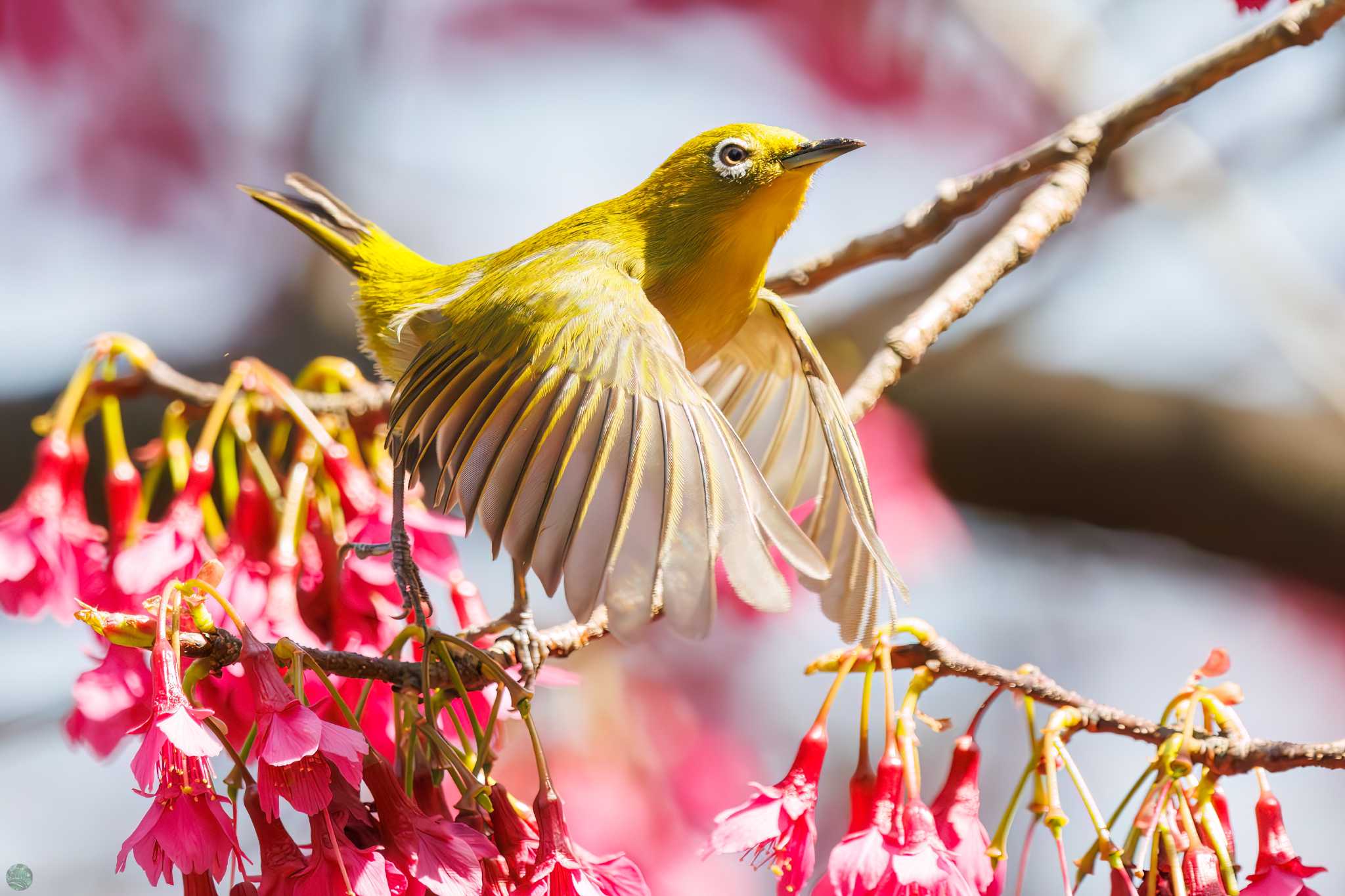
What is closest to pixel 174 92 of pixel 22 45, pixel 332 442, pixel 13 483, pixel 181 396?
pixel 22 45

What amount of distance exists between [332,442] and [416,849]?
81 centimetres

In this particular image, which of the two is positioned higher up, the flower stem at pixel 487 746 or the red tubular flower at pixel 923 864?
the red tubular flower at pixel 923 864

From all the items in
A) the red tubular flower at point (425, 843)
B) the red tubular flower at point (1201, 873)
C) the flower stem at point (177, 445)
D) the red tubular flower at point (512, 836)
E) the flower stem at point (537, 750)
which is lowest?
the red tubular flower at point (425, 843)

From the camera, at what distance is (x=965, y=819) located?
1.37m

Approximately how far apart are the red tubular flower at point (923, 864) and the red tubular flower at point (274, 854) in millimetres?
563

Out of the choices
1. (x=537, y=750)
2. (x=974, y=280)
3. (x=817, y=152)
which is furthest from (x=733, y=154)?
(x=537, y=750)

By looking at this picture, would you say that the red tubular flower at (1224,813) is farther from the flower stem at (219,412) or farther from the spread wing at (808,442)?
the flower stem at (219,412)

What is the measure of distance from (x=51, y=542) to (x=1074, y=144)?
163 centimetres

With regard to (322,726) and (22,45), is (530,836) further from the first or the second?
(22,45)

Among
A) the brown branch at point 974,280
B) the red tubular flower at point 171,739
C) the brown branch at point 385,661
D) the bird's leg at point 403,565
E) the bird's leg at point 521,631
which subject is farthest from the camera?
the brown branch at point 974,280

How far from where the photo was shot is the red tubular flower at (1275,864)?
4.18ft

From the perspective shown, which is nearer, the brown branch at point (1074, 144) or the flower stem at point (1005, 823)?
the flower stem at point (1005, 823)

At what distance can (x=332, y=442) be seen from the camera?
5.88 ft

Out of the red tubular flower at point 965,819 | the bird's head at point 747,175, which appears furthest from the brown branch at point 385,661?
the bird's head at point 747,175
